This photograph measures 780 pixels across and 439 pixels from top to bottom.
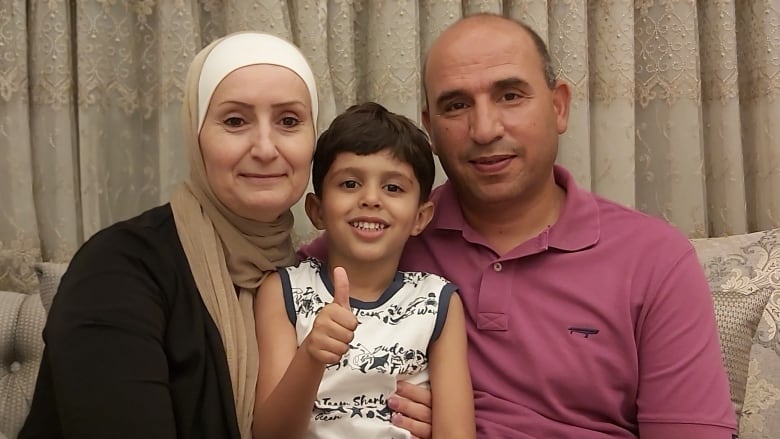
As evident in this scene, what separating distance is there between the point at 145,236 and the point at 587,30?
1577 mm

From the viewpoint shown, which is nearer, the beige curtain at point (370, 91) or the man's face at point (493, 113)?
the man's face at point (493, 113)

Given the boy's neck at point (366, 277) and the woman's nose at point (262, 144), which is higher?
the woman's nose at point (262, 144)

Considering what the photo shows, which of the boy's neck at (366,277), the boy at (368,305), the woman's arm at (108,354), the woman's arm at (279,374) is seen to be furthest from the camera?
the boy's neck at (366,277)

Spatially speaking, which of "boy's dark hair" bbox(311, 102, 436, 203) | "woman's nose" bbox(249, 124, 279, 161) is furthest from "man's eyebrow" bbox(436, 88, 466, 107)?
"woman's nose" bbox(249, 124, 279, 161)

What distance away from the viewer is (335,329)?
117 cm

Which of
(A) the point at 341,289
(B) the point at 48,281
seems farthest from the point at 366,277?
(B) the point at 48,281

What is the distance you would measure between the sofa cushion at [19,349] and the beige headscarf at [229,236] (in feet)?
2.04

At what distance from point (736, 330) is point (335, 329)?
952 millimetres

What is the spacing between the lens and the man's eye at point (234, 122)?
138cm

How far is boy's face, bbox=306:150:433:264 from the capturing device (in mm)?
1402

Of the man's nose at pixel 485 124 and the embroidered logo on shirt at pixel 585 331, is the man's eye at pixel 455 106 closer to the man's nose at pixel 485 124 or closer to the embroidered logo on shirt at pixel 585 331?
the man's nose at pixel 485 124

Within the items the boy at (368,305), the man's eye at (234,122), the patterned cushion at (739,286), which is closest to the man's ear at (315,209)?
the boy at (368,305)

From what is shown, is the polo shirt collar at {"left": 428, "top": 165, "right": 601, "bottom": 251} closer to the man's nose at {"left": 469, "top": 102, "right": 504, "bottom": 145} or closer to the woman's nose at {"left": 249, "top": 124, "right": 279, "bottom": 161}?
the man's nose at {"left": 469, "top": 102, "right": 504, "bottom": 145}

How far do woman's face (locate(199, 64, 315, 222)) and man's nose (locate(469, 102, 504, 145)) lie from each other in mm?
386
